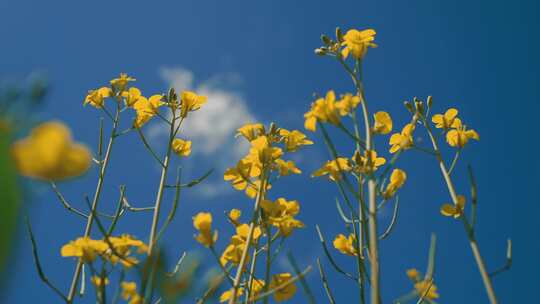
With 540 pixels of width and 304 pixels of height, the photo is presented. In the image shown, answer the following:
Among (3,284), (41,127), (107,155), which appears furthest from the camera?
(107,155)

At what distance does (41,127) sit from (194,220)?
1.11m

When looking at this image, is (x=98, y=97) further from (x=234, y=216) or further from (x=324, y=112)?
(x=324, y=112)

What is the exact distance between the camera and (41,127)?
0.66m

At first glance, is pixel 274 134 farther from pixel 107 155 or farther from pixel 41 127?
pixel 41 127

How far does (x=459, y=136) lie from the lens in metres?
2.53

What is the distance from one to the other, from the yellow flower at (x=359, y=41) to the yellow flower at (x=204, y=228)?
1.05 metres

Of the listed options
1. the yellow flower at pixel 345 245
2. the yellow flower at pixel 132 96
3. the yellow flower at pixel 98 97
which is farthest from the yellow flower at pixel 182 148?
the yellow flower at pixel 345 245

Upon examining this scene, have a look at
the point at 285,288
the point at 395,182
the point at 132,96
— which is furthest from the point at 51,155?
the point at 132,96

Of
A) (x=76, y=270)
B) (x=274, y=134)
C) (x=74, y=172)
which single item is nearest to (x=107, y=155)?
(x=76, y=270)

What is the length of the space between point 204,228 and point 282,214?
0.36m

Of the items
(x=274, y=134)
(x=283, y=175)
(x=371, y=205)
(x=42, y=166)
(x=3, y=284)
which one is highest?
(x=274, y=134)

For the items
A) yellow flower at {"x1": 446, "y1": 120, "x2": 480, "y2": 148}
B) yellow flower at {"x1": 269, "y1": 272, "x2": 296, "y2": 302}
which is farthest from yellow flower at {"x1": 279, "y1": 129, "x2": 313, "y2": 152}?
yellow flower at {"x1": 446, "y1": 120, "x2": 480, "y2": 148}

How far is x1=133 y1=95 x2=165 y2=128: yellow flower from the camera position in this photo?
8.54ft

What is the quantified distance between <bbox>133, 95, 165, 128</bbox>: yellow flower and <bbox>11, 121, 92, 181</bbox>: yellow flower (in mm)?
1903
